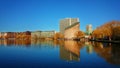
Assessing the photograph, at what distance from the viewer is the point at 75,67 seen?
13.5 m

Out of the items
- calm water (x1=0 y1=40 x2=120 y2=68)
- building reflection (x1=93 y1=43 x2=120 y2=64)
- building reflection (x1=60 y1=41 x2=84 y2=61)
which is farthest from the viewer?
building reflection (x1=60 y1=41 x2=84 y2=61)

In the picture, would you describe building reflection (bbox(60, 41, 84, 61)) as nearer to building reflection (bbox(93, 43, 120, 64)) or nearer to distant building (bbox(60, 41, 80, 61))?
distant building (bbox(60, 41, 80, 61))

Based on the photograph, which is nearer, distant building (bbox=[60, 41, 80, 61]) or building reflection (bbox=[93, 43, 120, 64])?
building reflection (bbox=[93, 43, 120, 64])

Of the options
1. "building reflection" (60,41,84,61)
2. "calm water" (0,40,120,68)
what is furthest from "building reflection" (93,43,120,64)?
"building reflection" (60,41,84,61)

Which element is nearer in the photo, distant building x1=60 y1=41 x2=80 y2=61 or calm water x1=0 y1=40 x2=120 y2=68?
calm water x1=0 y1=40 x2=120 y2=68

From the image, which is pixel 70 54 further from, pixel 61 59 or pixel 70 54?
pixel 61 59

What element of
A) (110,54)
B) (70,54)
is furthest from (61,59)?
(110,54)

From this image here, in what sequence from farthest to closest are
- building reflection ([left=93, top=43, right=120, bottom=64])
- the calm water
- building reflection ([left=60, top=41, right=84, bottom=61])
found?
building reflection ([left=60, top=41, right=84, bottom=61]) < building reflection ([left=93, top=43, right=120, bottom=64]) < the calm water

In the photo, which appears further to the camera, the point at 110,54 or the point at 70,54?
the point at 70,54

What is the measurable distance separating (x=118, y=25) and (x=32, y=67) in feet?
182

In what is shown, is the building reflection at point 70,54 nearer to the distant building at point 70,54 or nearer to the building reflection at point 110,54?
the distant building at point 70,54

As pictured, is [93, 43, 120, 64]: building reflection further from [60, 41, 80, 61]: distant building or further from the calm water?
[60, 41, 80, 61]: distant building

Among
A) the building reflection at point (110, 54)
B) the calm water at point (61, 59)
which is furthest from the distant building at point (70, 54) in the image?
the building reflection at point (110, 54)

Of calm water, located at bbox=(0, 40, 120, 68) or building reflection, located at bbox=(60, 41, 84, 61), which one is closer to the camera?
calm water, located at bbox=(0, 40, 120, 68)
